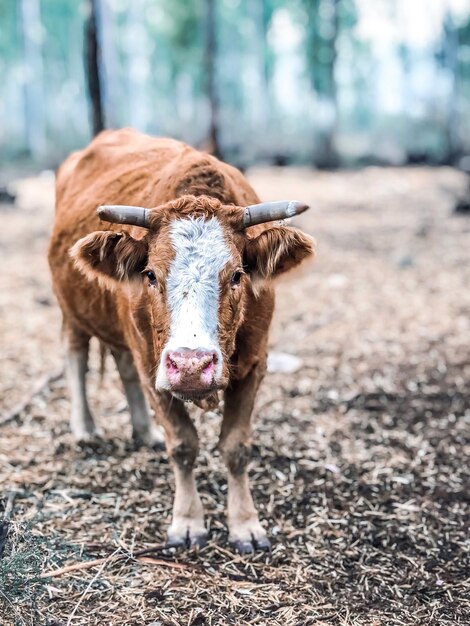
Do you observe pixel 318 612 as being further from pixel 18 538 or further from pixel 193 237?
pixel 193 237

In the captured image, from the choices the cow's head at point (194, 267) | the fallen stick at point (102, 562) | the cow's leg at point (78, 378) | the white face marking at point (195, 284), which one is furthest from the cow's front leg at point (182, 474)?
the cow's leg at point (78, 378)

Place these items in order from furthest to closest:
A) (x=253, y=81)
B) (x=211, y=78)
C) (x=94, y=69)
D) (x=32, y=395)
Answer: (x=253, y=81), (x=211, y=78), (x=94, y=69), (x=32, y=395)

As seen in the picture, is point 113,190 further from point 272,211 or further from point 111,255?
point 272,211

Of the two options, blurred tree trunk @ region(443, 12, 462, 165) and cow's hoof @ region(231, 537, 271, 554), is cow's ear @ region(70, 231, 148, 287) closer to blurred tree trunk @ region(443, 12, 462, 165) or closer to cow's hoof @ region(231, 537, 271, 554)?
cow's hoof @ region(231, 537, 271, 554)

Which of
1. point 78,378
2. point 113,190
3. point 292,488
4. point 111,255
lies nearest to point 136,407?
point 78,378

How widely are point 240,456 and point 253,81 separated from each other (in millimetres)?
60896

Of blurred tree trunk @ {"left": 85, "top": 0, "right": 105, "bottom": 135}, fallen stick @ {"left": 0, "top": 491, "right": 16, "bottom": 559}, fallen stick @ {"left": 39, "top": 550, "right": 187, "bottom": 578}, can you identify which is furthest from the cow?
blurred tree trunk @ {"left": 85, "top": 0, "right": 105, "bottom": 135}

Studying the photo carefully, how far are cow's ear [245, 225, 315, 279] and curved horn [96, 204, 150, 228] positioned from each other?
529 millimetres

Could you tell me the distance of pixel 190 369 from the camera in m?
2.94

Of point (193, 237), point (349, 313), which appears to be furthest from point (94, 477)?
point (349, 313)

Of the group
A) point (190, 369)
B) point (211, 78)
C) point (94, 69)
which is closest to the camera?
point (190, 369)

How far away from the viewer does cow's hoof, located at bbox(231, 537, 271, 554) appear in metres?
3.75

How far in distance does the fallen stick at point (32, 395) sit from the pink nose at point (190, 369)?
2805 millimetres

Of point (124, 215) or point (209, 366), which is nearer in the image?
point (209, 366)
